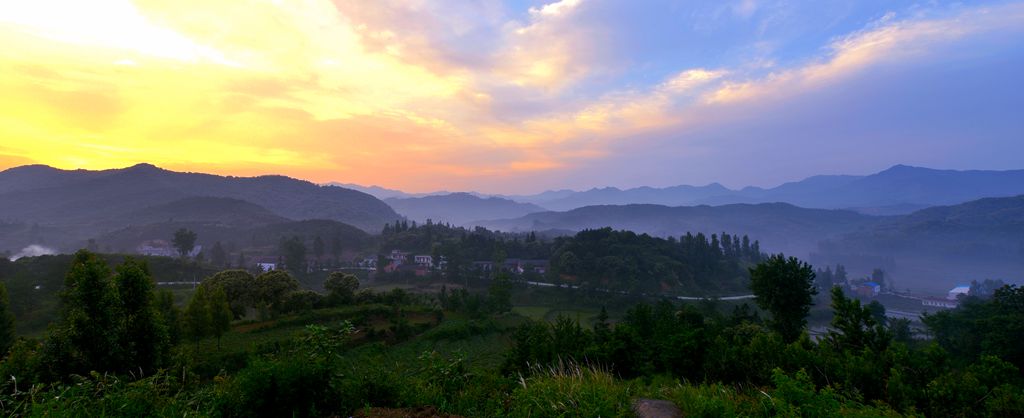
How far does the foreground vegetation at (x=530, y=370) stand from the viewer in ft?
18.4

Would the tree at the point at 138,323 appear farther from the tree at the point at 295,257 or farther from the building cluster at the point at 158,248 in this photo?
the building cluster at the point at 158,248

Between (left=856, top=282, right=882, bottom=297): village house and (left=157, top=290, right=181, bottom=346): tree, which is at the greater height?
(left=157, top=290, right=181, bottom=346): tree

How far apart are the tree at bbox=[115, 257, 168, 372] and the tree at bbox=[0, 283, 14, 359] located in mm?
13725

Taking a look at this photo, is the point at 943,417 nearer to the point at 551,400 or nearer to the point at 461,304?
the point at 551,400

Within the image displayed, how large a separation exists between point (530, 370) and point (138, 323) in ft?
39.2

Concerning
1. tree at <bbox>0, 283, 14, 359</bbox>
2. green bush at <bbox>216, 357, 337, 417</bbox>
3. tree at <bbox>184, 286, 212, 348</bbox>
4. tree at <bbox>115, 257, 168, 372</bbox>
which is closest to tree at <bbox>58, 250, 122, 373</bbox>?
tree at <bbox>115, 257, 168, 372</bbox>

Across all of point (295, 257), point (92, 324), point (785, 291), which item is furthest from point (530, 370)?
point (295, 257)

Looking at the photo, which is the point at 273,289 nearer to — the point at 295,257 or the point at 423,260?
the point at 295,257

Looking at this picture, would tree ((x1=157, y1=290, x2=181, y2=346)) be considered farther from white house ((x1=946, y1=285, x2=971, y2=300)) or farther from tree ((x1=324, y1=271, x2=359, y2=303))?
white house ((x1=946, y1=285, x2=971, y2=300))

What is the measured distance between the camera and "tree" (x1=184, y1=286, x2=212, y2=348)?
2409cm

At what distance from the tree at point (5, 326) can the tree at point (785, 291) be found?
121 ft

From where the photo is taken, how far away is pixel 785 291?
22203 mm

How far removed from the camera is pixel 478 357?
30906mm

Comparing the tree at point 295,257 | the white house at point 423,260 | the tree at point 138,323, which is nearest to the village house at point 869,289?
the white house at point 423,260
